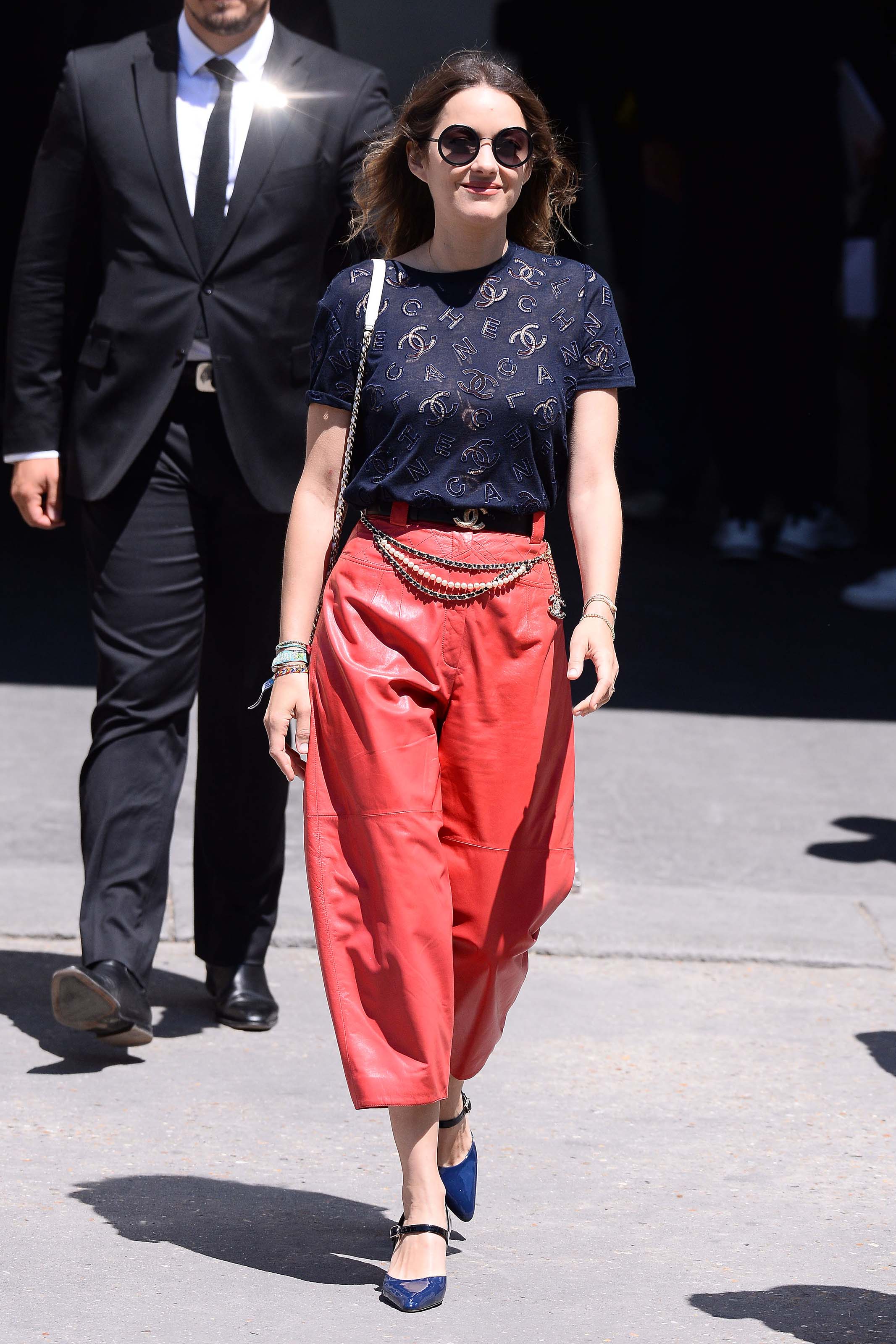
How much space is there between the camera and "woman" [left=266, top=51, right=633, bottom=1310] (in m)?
3.39

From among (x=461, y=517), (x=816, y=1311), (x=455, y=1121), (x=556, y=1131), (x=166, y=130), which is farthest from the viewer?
(x=166, y=130)

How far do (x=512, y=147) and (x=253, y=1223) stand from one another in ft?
6.03

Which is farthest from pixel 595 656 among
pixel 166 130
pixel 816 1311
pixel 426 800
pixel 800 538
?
pixel 800 538

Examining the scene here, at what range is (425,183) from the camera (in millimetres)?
3652

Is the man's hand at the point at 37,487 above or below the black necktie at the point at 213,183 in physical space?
below

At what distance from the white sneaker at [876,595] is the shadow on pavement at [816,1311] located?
6.46 meters

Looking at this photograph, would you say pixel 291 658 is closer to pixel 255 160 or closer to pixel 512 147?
pixel 512 147

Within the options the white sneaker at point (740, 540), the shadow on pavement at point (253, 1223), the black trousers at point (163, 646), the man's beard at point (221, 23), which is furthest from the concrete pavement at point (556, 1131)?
the white sneaker at point (740, 540)

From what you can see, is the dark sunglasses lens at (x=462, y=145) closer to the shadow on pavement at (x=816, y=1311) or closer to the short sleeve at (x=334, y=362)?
the short sleeve at (x=334, y=362)

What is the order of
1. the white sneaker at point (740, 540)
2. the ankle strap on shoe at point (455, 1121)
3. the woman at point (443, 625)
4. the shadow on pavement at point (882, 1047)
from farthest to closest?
the white sneaker at point (740, 540) → the shadow on pavement at point (882, 1047) → the ankle strap on shoe at point (455, 1121) → the woman at point (443, 625)

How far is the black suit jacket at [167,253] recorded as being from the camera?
178 inches

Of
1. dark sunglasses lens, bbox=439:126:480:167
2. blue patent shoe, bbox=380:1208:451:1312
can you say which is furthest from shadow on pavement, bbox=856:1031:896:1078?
dark sunglasses lens, bbox=439:126:480:167

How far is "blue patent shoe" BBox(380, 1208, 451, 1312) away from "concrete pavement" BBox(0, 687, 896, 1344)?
25 millimetres

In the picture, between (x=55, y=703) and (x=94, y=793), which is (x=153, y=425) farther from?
(x=55, y=703)
